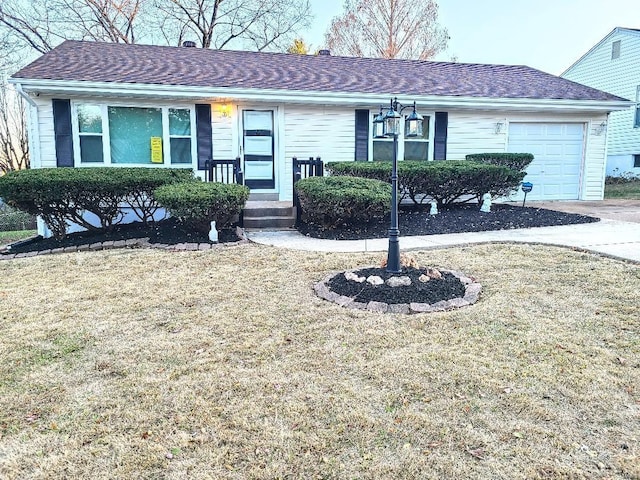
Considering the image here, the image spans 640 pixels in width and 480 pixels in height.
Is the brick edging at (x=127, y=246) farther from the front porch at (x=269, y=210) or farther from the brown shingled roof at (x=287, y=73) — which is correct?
the brown shingled roof at (x=287, y=73)

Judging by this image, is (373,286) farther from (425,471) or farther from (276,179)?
(276,179)

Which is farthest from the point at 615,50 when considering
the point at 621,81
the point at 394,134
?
the point at 394,134

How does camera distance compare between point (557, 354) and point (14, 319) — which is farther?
point (14, 319)

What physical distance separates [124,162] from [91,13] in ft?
43.2

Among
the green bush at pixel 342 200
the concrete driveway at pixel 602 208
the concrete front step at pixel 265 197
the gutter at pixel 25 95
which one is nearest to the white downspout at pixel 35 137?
the gutter at pixel 25 95

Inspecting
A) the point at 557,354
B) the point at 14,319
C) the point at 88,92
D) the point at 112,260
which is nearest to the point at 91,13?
the point at 88,92

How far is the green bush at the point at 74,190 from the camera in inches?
250

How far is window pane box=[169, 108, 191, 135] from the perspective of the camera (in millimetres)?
9055

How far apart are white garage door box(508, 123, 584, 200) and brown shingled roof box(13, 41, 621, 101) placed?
Answer: 2.65 feet

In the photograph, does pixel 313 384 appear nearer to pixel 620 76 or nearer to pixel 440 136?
pixel 440 136

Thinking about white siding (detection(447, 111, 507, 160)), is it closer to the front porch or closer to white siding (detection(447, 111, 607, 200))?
white siding (detection(447, 111, 607, 200))

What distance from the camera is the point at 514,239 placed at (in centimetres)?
646

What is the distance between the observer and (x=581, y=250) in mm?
5609

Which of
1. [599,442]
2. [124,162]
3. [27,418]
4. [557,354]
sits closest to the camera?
[599,442]
